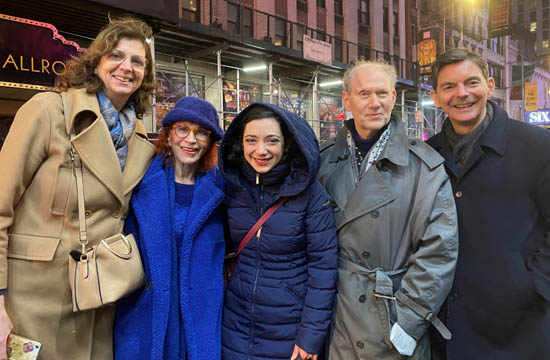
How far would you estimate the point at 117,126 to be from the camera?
2131mm

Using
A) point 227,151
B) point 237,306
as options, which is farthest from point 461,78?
point 237,306

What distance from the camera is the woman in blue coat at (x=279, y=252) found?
2.05 m

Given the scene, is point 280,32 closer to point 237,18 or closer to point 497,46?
point 237,18

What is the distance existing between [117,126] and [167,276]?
2.92 feet

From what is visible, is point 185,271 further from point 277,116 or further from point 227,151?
point 277,116

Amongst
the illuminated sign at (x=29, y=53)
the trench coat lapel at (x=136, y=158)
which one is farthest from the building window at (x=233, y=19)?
the trench coat lapel at (x=136, y=158)

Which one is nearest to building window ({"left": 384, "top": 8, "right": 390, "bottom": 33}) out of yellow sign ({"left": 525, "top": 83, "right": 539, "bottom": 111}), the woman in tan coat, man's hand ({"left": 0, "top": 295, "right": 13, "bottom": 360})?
yellow sign ({"left": 525, "top": 83, "right": 539, "bottom": 111})

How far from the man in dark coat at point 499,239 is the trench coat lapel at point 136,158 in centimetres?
190

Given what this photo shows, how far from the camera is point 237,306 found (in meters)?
2.17

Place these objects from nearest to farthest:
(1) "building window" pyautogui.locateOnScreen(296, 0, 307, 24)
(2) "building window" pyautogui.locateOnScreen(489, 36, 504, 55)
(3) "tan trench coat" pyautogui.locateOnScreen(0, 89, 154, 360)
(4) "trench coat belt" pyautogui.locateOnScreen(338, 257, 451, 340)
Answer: (3) "tan trench coat" pyautogui.locateOnScreen(0, 89, 154, 360), (4) "trench coat belt" pyautogui.locateOnScreen(338, 257, 451, 340), (1) "building window" pyautogui.locateOnScreen(296, 0, 307, 24), (2) "building window" pyautogui.locateOnScreen(489, 36, 504, 55)

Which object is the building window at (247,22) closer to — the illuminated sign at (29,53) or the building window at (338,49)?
the building window at (338,49)

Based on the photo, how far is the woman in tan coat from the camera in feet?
5.94

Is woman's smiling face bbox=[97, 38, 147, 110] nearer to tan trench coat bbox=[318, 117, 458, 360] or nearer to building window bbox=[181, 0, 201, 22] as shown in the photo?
tan trench coat bbox=[318, 117, 458, 360]

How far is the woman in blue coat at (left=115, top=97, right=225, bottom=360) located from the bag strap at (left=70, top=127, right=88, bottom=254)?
28cm
